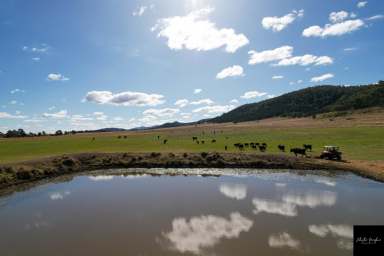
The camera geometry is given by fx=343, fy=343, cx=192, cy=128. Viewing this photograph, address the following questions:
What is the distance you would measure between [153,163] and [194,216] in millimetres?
25203

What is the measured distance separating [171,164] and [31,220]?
81.7ft

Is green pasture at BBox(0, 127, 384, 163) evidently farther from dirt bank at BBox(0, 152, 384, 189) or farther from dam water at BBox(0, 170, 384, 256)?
dam water at BBox(0, 170, 384, 256)

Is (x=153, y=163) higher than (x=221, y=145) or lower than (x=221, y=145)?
lower

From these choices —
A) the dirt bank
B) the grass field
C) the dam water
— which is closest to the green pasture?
the grass field

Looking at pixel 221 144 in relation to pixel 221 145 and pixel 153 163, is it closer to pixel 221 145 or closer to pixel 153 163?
pixel 221 145

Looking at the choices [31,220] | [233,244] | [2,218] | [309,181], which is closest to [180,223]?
[233,244]

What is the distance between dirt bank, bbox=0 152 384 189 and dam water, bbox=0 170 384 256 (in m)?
3.38

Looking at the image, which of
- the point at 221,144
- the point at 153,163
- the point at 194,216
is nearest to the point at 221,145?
the point at 221,144

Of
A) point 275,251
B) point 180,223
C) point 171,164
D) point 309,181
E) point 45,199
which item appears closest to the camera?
point 275,251

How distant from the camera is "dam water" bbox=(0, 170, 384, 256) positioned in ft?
57.0

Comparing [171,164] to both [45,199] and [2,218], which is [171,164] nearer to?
[45,199]

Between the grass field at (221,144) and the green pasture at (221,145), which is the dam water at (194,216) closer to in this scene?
the green pasture at (221,145)

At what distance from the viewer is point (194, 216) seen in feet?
74.8

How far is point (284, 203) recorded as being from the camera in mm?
25562
